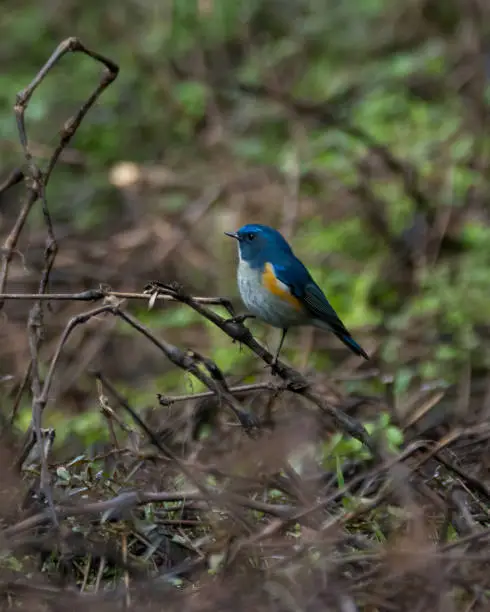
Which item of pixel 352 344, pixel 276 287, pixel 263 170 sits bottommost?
pixel 352 344

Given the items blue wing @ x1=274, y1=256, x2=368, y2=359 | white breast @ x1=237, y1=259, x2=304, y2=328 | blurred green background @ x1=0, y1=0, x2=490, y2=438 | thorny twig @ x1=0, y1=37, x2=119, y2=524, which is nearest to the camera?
thorny twig @ x1=0, y1=37, x2=119, y2=524

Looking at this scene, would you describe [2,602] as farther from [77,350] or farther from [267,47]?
[267,47]

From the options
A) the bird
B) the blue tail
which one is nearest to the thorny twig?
the bird

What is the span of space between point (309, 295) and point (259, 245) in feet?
1.12

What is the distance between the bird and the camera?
15.0 feet

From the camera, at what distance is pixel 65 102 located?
956cm

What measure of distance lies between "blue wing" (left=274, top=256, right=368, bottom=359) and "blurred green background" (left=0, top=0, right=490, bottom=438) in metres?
0.60

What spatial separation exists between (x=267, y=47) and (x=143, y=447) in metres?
7.11

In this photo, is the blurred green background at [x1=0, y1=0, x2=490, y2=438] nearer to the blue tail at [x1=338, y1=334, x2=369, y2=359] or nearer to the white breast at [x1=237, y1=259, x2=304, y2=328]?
the blue tail at [x1=338, y1=334, x2=369, y2=359]

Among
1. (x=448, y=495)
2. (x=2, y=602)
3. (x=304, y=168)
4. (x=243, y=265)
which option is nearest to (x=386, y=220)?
(x=304, y=168)

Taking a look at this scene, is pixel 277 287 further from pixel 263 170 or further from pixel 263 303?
pixel 263 170

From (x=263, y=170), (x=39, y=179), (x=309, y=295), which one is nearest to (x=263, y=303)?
(x=309, y=295)

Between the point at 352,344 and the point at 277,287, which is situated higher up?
the point at 277,287

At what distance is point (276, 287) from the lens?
4598 mm
